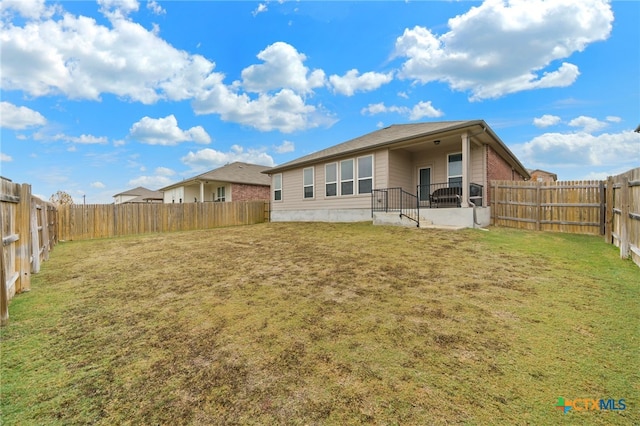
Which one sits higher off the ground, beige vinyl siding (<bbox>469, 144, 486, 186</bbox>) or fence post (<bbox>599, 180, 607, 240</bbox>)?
beige vinyl siding (<bbox>469, 144, 486, 186</bbox>)

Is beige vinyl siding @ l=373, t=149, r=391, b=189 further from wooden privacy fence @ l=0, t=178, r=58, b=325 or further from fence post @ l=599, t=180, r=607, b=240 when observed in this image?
wooden privacy fence @ l=0, t=178, r=58, b=325

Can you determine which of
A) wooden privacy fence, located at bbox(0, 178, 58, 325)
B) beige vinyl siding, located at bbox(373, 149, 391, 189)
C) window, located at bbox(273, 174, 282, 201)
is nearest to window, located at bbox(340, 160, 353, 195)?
beige vinyl siding, located at bbox(373, 149, 391, 189)

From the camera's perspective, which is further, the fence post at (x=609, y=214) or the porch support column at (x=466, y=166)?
the porch support column at (x=466, y=166)

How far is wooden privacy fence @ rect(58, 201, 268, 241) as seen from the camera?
42.6 ft

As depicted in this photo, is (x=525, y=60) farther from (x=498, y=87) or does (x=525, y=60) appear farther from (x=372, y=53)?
(x=372, y=53)

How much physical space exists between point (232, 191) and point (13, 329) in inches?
738

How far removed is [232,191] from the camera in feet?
71.1

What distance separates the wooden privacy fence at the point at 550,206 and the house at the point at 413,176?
2.31ft

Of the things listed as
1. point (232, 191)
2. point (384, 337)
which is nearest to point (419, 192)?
point (384, 337)

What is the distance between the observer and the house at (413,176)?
1025cm

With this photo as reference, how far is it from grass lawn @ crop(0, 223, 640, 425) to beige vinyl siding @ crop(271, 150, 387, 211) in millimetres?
7154

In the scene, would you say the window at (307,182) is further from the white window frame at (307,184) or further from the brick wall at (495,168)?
the brick wall at (495,168)

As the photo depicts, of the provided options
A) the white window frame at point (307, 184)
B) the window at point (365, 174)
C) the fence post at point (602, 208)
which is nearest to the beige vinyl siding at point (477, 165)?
the fence post at point (602, 208)

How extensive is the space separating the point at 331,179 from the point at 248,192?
1033 centimetres
